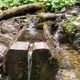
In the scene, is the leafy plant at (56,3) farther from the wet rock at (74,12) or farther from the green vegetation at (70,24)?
the green vegetation at (70,24)

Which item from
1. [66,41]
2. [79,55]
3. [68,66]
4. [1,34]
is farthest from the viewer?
[66,41]

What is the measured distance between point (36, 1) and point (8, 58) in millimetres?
6951

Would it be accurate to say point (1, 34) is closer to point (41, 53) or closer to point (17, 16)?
point (17, 16)

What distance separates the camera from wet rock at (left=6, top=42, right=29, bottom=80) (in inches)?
159

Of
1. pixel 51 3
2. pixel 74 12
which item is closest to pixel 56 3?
pixel 51 3

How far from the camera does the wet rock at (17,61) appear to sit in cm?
404

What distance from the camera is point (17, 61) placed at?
4.10 meters

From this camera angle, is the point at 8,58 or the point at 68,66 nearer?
the point at 8,58

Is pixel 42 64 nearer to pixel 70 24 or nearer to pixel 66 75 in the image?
pixel 66 75

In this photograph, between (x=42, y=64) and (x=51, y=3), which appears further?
(x=51, y=3)

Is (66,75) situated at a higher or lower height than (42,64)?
lower

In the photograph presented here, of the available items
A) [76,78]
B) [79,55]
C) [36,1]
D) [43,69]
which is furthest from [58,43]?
[36,1]

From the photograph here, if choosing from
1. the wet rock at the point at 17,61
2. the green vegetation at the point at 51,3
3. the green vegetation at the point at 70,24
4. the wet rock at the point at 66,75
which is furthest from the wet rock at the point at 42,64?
the green vegetation at the point at 51,3

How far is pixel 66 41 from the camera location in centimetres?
728
